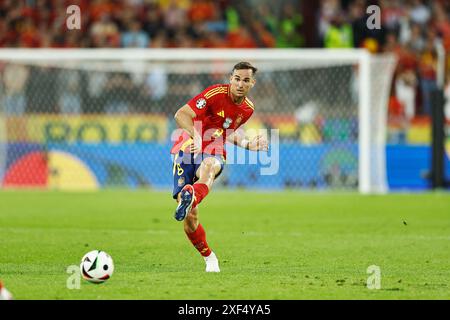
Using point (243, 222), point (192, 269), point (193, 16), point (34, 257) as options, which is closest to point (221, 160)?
point (192, 269)

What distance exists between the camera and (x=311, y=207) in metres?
18.1

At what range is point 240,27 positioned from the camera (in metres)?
26.9

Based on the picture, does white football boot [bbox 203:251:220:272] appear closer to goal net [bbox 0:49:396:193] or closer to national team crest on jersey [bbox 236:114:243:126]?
national team crest on jersey [bbox 236:114:243:126]

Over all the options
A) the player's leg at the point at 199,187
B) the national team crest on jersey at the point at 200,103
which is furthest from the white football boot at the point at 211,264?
the national team crest on jersey at the point at 200,103

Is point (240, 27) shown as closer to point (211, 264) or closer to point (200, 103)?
point (200, 103)

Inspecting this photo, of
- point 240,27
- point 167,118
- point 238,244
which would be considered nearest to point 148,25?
point 240,27

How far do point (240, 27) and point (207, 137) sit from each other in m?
17.2

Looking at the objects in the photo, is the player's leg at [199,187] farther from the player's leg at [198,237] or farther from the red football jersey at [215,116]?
the player's leg at [198,237]

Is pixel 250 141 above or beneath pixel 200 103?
beneath

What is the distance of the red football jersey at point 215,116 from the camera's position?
394 inches

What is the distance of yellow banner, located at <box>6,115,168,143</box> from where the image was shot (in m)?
21.7

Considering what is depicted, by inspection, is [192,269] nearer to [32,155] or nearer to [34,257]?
[34,257]

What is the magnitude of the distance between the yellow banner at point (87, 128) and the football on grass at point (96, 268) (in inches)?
518
